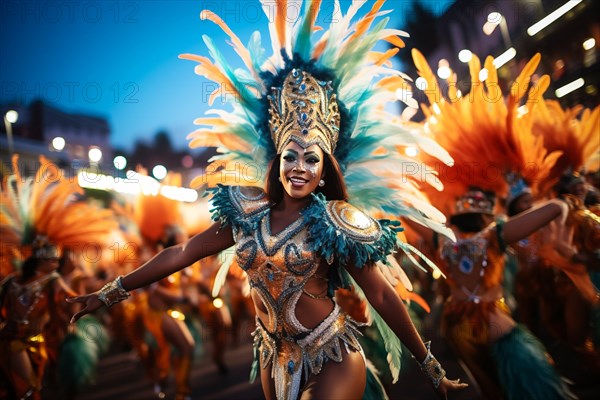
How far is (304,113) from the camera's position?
8.73 ft

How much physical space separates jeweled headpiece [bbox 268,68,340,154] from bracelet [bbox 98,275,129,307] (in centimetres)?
119

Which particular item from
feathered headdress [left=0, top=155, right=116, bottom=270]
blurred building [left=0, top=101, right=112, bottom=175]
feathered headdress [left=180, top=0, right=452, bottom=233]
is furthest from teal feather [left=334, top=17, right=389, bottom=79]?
blurred building [left=0, top=101, right=112, bottom=175]

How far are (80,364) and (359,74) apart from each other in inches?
225

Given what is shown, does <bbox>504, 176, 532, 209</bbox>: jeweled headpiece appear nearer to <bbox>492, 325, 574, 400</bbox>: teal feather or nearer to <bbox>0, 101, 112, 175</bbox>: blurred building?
<bbox>492, 325, 574, 400</bbox>: teal feather

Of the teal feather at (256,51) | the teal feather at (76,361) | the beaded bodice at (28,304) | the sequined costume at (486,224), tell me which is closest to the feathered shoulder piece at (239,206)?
the teal feather at (256,51)

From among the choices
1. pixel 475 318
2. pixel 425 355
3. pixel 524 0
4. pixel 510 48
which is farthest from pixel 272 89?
pixel 510 48

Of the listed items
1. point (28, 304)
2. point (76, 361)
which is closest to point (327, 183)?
point (28, 304)

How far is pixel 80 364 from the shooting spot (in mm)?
6496

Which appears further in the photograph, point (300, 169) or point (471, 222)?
point (471, 222)

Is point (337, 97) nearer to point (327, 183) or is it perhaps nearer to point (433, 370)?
point (327, 183)

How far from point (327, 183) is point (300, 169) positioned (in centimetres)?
29

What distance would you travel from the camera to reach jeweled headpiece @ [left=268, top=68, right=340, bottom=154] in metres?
2.64

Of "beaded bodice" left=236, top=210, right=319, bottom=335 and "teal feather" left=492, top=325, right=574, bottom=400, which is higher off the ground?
"beaded bodice" left=236, top=210, right=319, bottom=335

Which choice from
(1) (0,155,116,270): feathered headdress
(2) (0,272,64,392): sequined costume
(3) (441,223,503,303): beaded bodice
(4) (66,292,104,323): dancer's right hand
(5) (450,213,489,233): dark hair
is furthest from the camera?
(1) (0,155,116,270): feathered headdress
